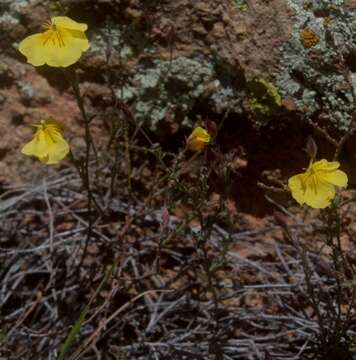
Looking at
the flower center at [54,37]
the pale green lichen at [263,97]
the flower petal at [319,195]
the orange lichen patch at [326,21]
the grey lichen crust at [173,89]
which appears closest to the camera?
the flower petal at [319,195]

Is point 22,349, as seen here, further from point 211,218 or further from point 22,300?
point 211,218

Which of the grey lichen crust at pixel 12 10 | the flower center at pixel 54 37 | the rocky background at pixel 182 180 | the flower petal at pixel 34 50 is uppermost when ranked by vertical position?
the flower center at pixel 54 37

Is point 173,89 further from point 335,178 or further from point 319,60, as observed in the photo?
point 335,178

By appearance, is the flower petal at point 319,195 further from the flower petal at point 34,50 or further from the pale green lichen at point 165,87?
the flower petal at point 34,50

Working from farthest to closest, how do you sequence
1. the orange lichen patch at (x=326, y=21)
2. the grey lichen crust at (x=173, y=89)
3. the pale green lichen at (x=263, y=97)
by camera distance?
the grey lichen crust at (x=173, y=89) → the pale green lichen at (x=263, y=97) → the orange lichen patch at (x=326, y=21)

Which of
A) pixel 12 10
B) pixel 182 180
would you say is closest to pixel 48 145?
pixel 182 180

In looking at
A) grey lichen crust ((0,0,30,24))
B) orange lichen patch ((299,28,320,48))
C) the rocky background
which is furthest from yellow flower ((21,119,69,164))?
orange lichen patch ((299,28,320,48))

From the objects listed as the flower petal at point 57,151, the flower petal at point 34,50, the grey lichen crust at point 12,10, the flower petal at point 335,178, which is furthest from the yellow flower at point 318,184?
the grey lichen crust at point 12,10
